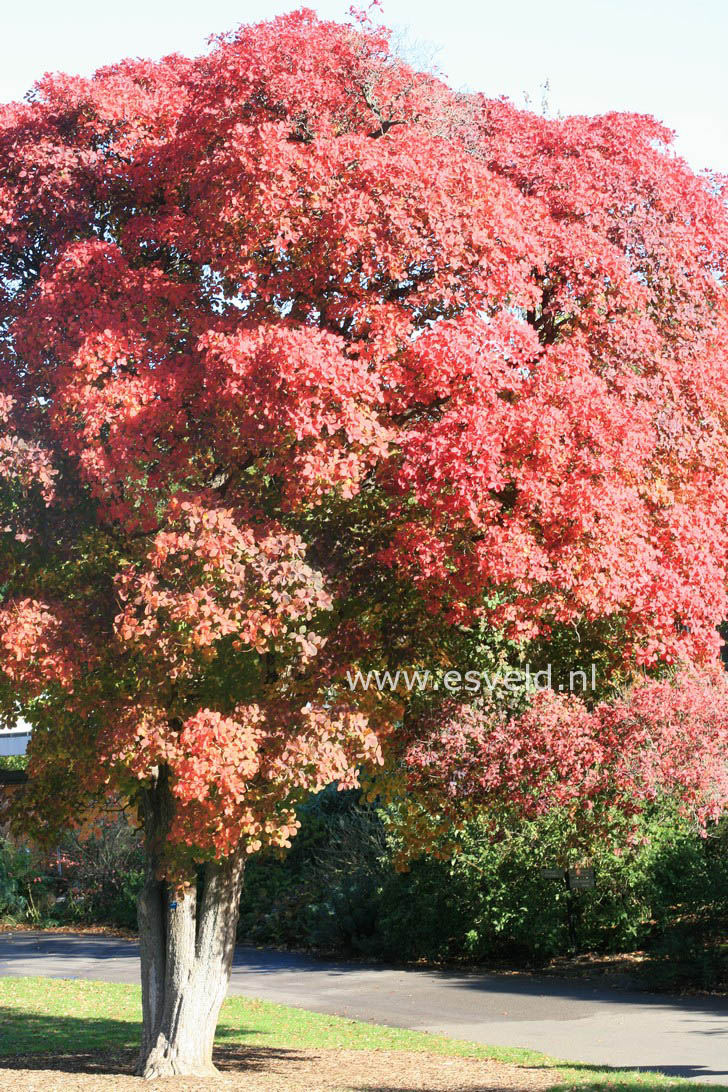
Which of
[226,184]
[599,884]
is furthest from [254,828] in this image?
[599,884]

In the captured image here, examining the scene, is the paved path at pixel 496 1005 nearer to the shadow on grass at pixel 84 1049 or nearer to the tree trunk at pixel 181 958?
the shadow on grass at pixel 84 1049

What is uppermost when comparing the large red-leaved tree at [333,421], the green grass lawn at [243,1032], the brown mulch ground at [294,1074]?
the large red-leaved tree at [333,421]

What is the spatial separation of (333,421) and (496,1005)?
992 cm

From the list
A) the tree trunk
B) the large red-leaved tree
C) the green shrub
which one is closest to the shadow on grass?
the tree trunk

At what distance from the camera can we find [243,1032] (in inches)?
518

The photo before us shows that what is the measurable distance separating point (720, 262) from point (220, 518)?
452cm

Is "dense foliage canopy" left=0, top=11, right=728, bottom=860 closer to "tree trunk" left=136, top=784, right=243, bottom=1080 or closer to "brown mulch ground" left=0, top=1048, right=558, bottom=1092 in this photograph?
"tree trunk" left=136, top=784, right=243, bottom=1080

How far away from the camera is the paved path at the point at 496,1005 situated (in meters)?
11.5

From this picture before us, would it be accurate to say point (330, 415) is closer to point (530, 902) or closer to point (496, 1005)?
point (496, 1005)

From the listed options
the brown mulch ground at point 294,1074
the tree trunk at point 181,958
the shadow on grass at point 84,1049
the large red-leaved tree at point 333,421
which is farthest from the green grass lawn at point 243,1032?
the large red-leaved tree at point 333,421

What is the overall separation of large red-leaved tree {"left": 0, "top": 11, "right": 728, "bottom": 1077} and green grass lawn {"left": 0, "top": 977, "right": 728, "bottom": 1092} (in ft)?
10.8

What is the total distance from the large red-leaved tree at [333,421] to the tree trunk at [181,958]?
0.85 meters

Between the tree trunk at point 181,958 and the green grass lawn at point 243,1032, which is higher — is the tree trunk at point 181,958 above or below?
above

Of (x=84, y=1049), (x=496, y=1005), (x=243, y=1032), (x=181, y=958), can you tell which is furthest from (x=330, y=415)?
(x=496, y=1005)
